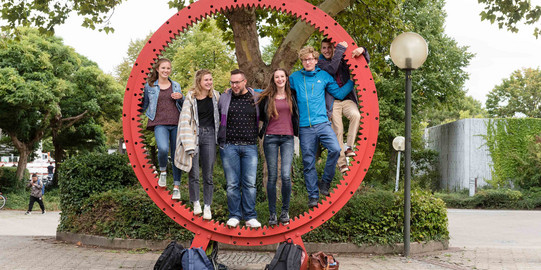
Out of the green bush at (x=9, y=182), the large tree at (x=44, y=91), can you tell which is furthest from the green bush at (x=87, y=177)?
the green bush at (x=9, y=182)

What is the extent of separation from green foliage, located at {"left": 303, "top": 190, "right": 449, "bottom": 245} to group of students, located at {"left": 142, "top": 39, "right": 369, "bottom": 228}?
9.59 feet

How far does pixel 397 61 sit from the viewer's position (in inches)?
420

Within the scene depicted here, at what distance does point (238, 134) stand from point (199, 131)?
539mm

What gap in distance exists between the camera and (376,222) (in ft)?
34.7

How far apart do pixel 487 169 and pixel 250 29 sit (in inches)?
924

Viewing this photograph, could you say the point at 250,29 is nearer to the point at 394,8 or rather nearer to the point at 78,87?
the point at 394,8

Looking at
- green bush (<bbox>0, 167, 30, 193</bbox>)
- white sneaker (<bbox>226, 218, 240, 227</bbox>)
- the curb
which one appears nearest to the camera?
white sneaker (<bbox>226, 218, 240, 227</bbox>)

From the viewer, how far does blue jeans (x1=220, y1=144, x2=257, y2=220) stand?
7.61m

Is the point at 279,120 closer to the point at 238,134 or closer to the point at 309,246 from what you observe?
the point at 238,134

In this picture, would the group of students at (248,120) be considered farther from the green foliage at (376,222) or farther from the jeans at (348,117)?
the green foliage at (376,222)

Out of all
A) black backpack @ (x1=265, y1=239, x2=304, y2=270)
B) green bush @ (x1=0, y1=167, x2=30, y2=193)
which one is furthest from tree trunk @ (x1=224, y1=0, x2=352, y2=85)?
green bush @ (x1=0, y1=167, x2=30, y2=193)

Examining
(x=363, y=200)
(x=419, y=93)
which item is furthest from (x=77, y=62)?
(x=363, y=200)

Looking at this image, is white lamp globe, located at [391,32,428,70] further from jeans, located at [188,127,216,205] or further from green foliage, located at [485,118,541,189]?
green foliage, located at [485,118,541,189]

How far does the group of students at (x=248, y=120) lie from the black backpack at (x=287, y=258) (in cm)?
48
